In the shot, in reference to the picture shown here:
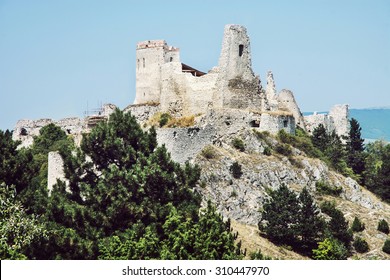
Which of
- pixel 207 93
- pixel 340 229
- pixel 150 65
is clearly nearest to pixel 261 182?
pixel 340 229

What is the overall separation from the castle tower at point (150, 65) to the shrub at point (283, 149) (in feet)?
24.0

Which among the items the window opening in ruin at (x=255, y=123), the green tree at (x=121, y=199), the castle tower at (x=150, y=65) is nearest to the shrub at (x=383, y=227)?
the window opening in ruin at (x=255, y=123)

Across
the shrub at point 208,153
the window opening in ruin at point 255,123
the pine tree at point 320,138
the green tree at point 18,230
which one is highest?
the window opening in ruin at point 255,123

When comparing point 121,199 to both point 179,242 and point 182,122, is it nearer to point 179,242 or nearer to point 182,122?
point 179,242

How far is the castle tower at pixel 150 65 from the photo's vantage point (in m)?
45.8

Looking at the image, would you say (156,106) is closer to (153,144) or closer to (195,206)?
(153,144)

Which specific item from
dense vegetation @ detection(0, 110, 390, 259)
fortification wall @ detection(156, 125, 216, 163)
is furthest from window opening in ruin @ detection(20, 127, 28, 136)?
fortification wall @ detection(156, 125, 216, 163)

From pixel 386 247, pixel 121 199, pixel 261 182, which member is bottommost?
pixel 386 247

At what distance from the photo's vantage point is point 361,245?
37.3m

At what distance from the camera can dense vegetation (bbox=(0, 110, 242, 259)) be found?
28.5 m

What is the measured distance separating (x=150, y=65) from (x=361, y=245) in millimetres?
15959

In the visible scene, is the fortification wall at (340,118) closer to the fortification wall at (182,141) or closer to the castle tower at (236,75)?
the castle tower at (236,75)

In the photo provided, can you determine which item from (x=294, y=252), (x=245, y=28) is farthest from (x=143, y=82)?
(x=294, y=252)

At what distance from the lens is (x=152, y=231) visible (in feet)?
98.6
